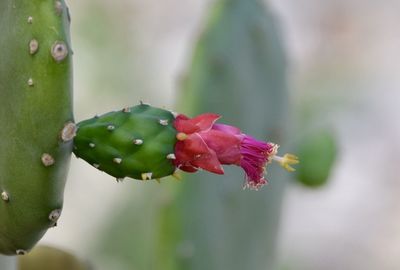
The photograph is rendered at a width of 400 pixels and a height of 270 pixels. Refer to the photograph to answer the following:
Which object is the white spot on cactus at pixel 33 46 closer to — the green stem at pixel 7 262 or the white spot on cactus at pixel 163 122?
the white spot on cactus at pixel 163 122

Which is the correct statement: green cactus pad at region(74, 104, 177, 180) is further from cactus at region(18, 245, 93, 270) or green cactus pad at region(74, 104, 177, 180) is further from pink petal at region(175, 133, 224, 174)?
cactus at region(18, 245, 93, 270)

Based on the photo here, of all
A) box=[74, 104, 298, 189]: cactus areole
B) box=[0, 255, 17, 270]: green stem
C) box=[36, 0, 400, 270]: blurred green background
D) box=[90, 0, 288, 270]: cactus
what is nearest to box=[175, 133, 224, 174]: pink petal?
box=[74, 104, 298, 189]: cactus areole

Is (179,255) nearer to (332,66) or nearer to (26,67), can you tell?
(26,67)

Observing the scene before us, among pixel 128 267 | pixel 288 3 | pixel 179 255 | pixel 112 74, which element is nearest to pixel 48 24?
pixel 179 255

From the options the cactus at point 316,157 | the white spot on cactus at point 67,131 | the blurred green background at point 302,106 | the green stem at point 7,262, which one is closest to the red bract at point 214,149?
the white spot on cactus at point 67,131

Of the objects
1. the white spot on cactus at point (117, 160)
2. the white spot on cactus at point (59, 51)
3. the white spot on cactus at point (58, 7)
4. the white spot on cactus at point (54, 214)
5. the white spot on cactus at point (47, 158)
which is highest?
the white spot on cactus at point (58, 7)

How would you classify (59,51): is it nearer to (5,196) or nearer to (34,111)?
(34,111)

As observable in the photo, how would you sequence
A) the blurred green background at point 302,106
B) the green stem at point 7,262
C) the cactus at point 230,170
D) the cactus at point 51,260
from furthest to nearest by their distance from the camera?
the blurred green background at point 302,106, the cactus at point 230,170, the cactus at point 51,260, the green stem at point 7,262
